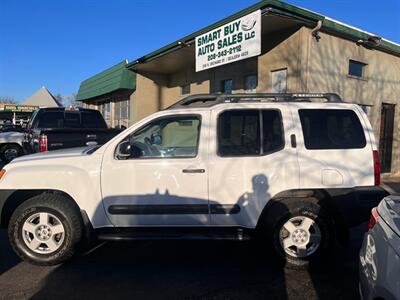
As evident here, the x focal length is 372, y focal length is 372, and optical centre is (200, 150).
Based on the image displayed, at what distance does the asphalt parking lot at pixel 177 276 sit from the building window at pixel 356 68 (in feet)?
22.9

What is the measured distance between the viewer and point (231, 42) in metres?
9.23

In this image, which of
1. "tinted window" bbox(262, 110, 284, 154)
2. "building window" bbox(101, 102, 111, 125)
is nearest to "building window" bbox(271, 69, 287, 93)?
"tinted window" bbox(262, 110, 284, 154)

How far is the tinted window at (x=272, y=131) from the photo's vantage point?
179 inches

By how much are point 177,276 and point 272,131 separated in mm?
2064

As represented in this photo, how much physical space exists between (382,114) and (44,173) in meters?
11.1

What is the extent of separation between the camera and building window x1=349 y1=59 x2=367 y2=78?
35.3ft

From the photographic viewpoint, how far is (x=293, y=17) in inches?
337

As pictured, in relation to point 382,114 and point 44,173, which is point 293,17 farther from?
point 44,173

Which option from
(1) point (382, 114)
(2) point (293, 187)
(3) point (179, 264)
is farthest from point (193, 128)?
(1) point (382, 114)

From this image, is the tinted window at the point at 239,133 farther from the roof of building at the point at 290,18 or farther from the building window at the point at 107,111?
the building window at the point at 107,111

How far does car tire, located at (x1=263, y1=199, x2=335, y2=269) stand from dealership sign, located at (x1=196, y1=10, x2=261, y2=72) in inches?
191

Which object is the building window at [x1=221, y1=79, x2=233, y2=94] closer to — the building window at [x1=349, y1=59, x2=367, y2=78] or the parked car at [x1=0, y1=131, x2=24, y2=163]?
the building window at [x1=349, y1=59, x2=367, y2=78]

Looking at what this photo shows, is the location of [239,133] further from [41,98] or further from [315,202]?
[41,98]

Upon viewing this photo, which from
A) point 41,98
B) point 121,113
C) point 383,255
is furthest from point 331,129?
point 41,98
